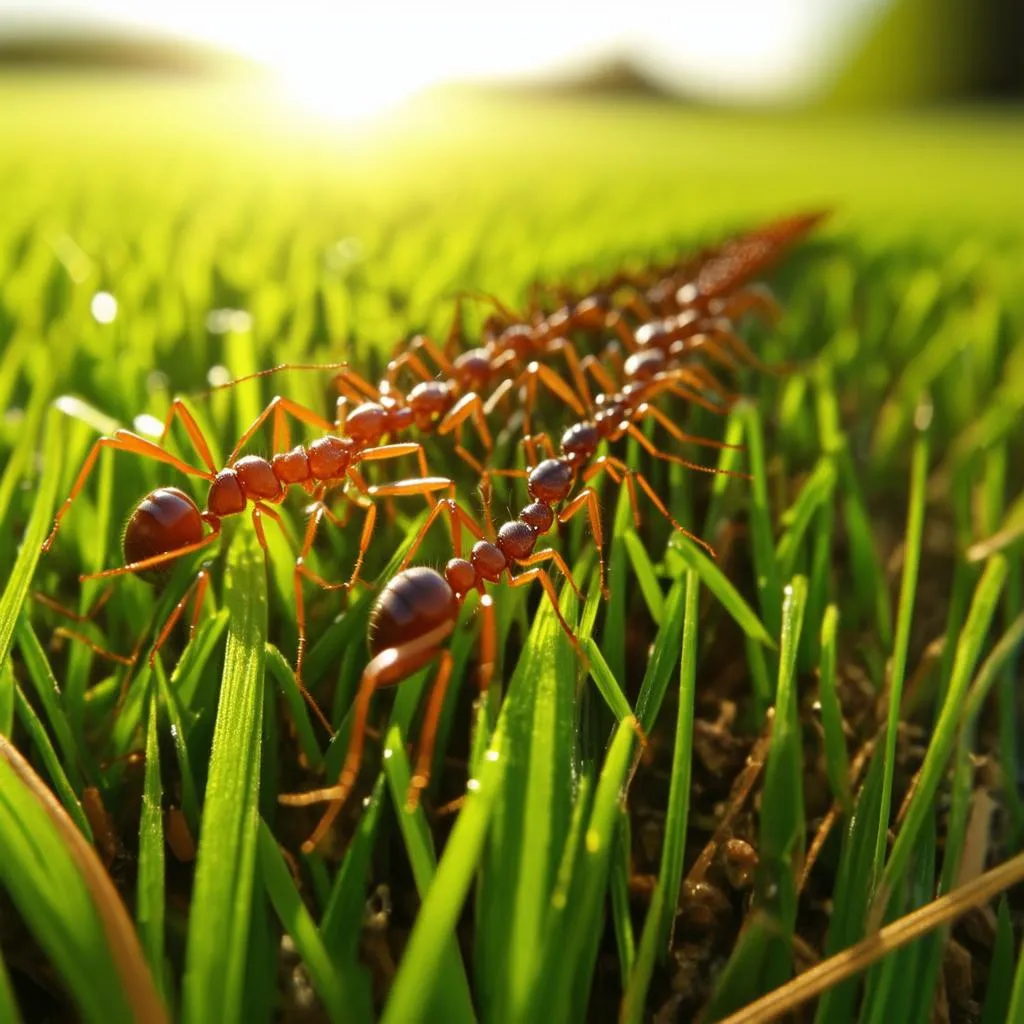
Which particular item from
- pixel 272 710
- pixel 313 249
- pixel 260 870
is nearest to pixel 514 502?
pixel 272 710

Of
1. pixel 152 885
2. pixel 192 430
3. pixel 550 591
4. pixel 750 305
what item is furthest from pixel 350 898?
pixel 750 305

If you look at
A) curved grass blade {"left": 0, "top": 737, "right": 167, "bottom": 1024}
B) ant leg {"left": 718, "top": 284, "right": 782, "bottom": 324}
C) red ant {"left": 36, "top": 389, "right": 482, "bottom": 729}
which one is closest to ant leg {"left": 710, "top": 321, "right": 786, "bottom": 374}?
ant leg {"left": 718, "top": 284, "right": 782, "bottom": 324}

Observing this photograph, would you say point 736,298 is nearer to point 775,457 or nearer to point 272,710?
point 775,457

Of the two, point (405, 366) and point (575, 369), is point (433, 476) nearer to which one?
point (405, 366)

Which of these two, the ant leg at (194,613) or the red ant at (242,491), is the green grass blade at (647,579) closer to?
the red ant at (242,491)

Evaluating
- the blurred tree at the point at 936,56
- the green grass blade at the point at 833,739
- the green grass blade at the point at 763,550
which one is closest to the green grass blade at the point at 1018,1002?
the green grass blade at the point at 833,739

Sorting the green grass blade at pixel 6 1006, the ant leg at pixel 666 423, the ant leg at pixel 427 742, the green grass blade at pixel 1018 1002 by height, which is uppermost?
the ant leg at pixel 666 423
